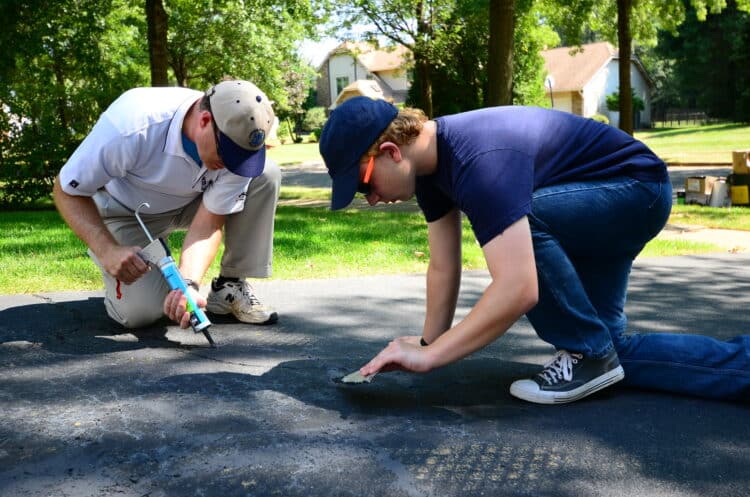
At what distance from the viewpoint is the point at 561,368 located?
245 centimetres

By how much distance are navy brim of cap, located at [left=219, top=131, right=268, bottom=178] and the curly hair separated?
0.89 m

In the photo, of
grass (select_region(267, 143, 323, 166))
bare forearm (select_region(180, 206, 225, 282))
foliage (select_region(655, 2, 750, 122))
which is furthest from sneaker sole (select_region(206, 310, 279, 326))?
foliage (select_region(655, 2, 750, 122))

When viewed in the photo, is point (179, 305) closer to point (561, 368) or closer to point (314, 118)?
point (561, 368)

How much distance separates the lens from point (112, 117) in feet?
9.89

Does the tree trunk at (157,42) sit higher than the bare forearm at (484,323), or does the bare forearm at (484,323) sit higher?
the tree trunk at (157,42)

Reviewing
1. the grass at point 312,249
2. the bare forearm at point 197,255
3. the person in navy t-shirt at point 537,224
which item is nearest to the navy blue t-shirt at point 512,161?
the person in navy t-shirt at point 537,224

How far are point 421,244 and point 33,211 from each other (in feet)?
21.3

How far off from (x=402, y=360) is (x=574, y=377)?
60 centimetres

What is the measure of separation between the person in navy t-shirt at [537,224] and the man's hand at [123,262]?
1.04 meters

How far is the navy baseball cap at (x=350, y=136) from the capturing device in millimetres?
2148

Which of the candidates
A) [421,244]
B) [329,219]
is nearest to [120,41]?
[329,219]

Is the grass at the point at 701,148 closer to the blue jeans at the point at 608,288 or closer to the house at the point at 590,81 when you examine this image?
the house at the point at 590,81

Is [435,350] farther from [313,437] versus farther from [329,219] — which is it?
[329,219]

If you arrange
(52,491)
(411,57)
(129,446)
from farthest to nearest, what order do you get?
(411,57) < (129,446) < (52,491)
